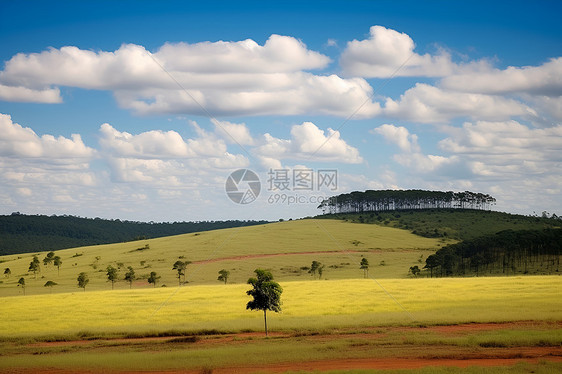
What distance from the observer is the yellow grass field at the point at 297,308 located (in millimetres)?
48656

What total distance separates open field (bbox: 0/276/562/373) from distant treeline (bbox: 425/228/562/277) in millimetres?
52418

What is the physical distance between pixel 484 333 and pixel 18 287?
95.2m

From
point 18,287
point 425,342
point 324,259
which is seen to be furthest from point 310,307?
point 324,259

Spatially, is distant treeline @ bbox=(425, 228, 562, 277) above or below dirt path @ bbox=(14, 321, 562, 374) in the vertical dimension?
above

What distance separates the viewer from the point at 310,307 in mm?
57375

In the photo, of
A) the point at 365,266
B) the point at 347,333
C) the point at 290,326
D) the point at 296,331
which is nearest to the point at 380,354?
the point at 347,333

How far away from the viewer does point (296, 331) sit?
45.8 m

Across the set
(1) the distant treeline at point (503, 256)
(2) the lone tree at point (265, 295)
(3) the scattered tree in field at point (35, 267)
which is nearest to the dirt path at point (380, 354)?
(2) the lone tree at point (265, 295)

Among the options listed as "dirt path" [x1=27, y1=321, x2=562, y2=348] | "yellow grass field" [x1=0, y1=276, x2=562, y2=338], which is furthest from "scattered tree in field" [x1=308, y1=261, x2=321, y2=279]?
"dirt path" [x1=27, y1=321, x2=562, y2=348]

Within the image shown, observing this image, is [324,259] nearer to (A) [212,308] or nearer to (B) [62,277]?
(B) [62,277]

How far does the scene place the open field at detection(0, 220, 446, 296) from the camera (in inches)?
4813

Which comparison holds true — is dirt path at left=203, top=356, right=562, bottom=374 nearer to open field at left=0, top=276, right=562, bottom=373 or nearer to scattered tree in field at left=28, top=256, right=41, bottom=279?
open field at left=0, top=276, right=562, bottom=373

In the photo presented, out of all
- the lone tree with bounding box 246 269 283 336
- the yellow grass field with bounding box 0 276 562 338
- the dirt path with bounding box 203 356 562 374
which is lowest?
the dirt path with bounding box 203 356 562 374

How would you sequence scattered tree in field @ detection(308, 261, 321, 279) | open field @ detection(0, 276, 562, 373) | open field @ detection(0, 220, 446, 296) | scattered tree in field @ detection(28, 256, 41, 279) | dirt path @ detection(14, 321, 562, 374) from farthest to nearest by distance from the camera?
scattered tree in field @ detection(28, 256, 41, 279), scattered tree in field @ detection(308, 261, 321, 279), open field @ detection(0, 220, 446, 296), open field @ detection(0, 276, 562, 373), dirt path @ detection(14, 321, 562, 374)
